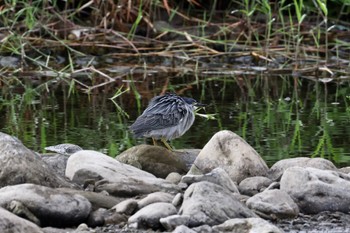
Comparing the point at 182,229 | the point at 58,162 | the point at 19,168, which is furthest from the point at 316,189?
the point at 58,162

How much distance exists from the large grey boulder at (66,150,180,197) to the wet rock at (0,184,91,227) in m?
0.56

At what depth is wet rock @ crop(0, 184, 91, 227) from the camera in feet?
19.6

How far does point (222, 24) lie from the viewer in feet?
45.1

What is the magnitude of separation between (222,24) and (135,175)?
7024mm

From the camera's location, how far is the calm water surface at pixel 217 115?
28.5ft

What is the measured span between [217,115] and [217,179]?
3376 mm

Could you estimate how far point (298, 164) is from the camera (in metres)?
7.27

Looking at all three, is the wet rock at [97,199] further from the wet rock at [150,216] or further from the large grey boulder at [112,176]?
the wet rock at [150,216]

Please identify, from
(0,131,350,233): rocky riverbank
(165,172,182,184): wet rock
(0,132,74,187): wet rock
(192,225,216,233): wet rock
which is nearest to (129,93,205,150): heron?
(0,131,350,233): rocky riverbank

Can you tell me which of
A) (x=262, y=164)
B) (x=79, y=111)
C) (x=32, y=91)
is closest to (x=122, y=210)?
(x=262, y=164)

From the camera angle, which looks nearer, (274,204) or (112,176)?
(274,204)

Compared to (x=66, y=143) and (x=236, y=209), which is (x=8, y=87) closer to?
(x=66, y=143)

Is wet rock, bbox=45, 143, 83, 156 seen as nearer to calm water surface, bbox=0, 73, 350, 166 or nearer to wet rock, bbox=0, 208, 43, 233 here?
calm water surface, bbox=0, 73, 350, 166

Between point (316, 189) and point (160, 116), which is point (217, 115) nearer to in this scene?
point (160, 116)
